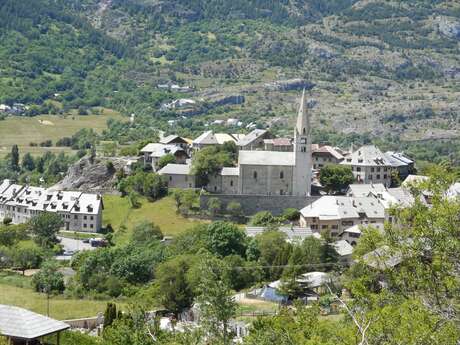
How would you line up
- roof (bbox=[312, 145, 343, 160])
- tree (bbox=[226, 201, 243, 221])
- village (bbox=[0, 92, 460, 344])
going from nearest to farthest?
village (bbox=[0, 92, 460, 344]) < tree (bbox=[226, 201, 243, 221]) < roof (bbox=[312, 145, 343, 160])

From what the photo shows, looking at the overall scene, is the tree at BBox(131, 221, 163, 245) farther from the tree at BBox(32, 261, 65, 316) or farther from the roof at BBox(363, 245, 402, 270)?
the roof at BBox(363, 245, 402, 270)

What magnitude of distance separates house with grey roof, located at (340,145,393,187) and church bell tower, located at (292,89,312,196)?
7106mm

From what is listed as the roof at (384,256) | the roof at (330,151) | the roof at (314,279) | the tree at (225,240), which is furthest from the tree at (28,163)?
the roof at (384,256)

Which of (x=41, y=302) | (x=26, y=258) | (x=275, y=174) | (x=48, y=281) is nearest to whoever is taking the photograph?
(x=41, y=302)

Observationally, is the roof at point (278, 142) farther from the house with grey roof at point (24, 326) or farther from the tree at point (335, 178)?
the house with grey roof at point (24, 326)

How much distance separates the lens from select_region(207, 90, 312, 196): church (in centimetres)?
7788

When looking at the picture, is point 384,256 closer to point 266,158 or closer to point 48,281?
point 48,281

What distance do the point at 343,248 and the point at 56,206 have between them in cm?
2943

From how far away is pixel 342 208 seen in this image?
72.7m

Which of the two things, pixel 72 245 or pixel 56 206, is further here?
pixel 56 206

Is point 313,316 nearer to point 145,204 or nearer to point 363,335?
point 363,335

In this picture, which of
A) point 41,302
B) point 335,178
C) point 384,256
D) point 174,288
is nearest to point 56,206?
point 41,302

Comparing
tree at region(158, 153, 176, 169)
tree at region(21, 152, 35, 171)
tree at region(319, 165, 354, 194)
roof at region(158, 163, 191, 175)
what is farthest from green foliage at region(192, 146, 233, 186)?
tree at region(21, 152, 35, 171)

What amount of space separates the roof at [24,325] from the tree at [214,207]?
38.1 m
